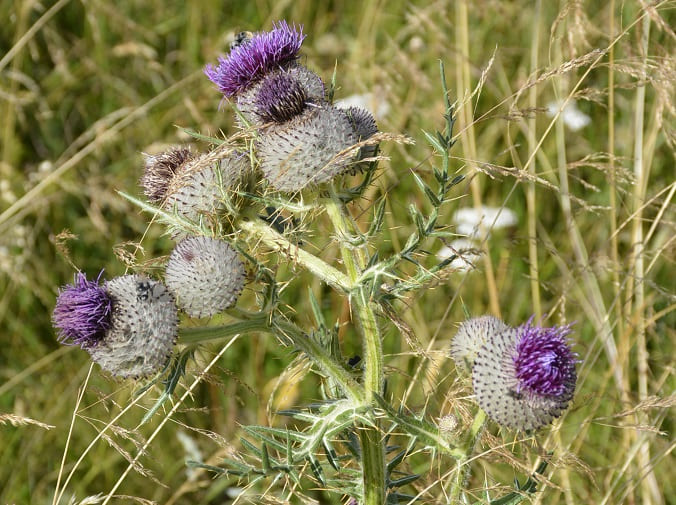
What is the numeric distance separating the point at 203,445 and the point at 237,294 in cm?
218

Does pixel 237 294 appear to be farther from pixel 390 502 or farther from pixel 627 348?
pixel 627 348

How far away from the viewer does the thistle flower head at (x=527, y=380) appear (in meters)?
2.40

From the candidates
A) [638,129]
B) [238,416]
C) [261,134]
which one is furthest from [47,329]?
[638,129]

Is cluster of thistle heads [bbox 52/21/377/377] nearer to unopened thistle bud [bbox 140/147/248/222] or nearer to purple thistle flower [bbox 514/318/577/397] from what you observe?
unopened thistle bud [bbox 140/147/248/222]

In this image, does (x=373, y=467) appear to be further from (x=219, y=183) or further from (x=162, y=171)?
(x=162, y=171)

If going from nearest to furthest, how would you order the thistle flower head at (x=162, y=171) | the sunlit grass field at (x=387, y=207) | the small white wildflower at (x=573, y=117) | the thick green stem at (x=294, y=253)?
the thick green stem at (x=294, y=253) < the thistle flower head at (x=162, y=171) < the sunlit grass field at (x=387, y=207) < the small white wildflower at (x=573, y=117)

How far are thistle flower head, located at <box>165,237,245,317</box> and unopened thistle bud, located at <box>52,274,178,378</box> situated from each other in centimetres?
6

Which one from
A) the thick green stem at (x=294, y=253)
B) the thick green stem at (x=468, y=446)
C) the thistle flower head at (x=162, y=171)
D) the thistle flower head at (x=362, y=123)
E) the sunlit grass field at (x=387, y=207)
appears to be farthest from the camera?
the sunlit grass field at (x=387, y=207)

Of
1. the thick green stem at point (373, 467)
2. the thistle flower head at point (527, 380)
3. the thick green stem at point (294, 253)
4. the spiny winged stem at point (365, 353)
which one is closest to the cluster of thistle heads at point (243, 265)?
the thistle flower head at point (527, 380)

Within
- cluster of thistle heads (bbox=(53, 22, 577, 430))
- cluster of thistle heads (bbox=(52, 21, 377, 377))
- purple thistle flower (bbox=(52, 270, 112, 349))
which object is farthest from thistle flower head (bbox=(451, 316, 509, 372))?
purple thistle flower (bbox=(52, 270, 112, 349))

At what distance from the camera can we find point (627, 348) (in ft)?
12.3

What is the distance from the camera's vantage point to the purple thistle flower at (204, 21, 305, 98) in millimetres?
2973

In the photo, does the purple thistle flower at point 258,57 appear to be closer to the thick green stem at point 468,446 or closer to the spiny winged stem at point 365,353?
the spiny winged stem at point 365,353

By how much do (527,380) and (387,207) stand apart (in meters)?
3.05
